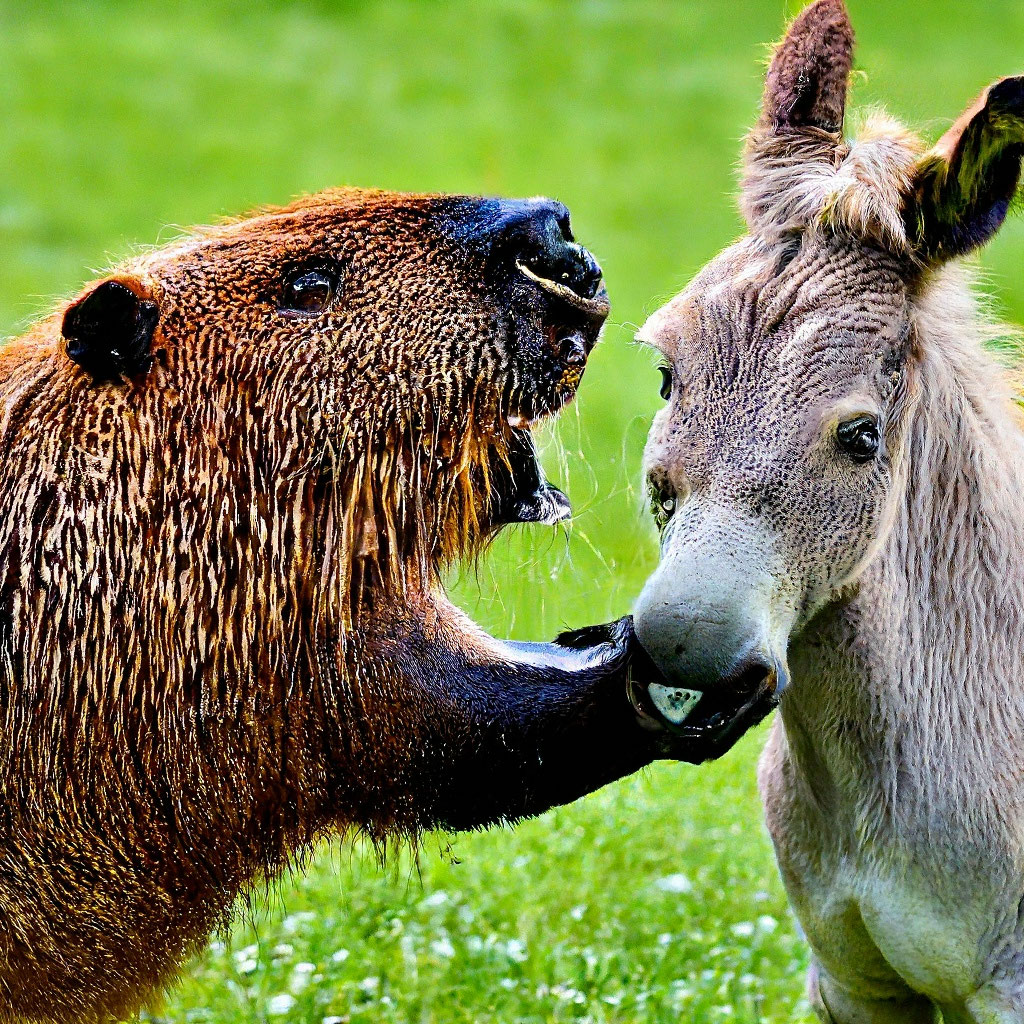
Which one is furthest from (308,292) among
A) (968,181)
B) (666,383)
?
(968,181)

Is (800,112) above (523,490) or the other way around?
above

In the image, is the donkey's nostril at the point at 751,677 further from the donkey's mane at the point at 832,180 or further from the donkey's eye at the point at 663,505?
the donkey's mane at the point at 832,180

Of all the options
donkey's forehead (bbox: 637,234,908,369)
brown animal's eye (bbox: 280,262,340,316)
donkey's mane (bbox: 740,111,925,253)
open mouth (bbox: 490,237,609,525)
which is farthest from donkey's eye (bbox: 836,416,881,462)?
brown animal's eye (bbox: 280,262,340,316)

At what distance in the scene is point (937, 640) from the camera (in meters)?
3.98

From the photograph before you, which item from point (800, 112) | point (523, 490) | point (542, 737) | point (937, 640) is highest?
point (800, 112)

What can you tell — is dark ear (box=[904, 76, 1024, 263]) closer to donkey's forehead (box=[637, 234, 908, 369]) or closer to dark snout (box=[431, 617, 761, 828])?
donkey's forehead (box=[637, 234, 908, 369])

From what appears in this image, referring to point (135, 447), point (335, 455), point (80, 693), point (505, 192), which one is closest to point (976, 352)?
point (335, 455)

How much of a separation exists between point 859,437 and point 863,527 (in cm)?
22

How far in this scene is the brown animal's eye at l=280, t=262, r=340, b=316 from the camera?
12.8 feet

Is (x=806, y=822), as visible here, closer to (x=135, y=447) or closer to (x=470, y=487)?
(x=470, y=487)

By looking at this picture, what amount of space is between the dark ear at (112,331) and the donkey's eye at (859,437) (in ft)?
5.52

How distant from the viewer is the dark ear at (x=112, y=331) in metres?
3.73

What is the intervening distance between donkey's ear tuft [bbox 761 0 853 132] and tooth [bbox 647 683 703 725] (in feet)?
5.16

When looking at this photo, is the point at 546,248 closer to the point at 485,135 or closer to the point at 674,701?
the point at 674,701
